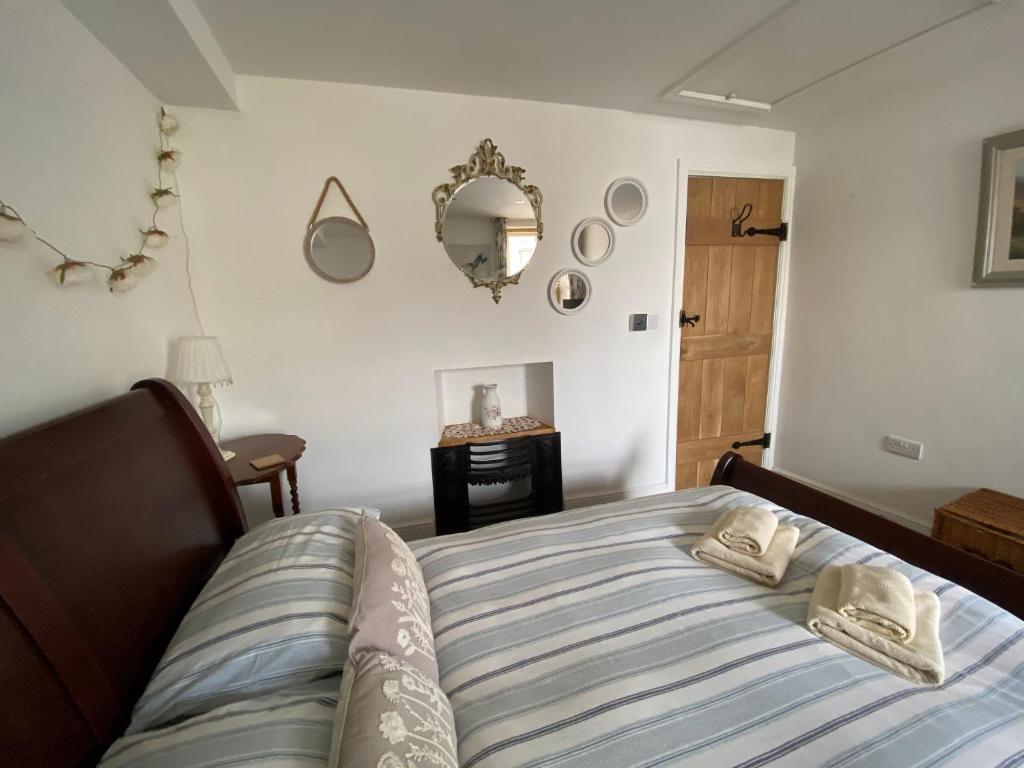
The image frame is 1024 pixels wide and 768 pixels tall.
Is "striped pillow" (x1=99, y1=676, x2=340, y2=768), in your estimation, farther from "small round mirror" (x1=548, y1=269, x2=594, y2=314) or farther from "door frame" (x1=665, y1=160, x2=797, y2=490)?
"door frame" (x1=665, y1=160, x2=797, y2=490)

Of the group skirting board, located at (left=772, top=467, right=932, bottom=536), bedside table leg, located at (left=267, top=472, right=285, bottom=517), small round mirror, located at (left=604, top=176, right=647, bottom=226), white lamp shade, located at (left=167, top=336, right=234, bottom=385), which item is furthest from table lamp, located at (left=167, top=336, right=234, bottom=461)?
skirting board, located at (left=772, top=467, right=932, bottom=536)

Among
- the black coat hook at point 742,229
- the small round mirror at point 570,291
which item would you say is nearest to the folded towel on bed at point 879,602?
the small round mirror at point 570,291

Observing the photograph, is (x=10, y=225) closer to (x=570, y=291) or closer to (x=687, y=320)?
(x=570, y=291)

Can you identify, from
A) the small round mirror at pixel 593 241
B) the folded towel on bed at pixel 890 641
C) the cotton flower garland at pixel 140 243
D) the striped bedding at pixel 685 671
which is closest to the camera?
the striped bedding at pixel 685 671

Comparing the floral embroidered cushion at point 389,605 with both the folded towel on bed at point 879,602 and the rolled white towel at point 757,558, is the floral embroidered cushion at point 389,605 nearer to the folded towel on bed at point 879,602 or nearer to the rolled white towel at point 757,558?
the rolled white towel at point 757,558

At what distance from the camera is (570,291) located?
252 cm

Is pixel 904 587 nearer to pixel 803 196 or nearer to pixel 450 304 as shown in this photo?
pixel 450 304

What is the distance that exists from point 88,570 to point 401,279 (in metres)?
1.72

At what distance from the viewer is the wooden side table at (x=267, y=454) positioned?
1668 millimetres

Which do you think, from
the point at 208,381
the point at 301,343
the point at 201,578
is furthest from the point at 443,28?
the point at 201,578

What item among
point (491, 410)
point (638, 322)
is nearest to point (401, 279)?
point (491, 410)

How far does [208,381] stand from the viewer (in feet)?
5.49

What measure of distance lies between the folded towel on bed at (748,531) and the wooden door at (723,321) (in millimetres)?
1722

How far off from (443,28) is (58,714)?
221 centimetres
